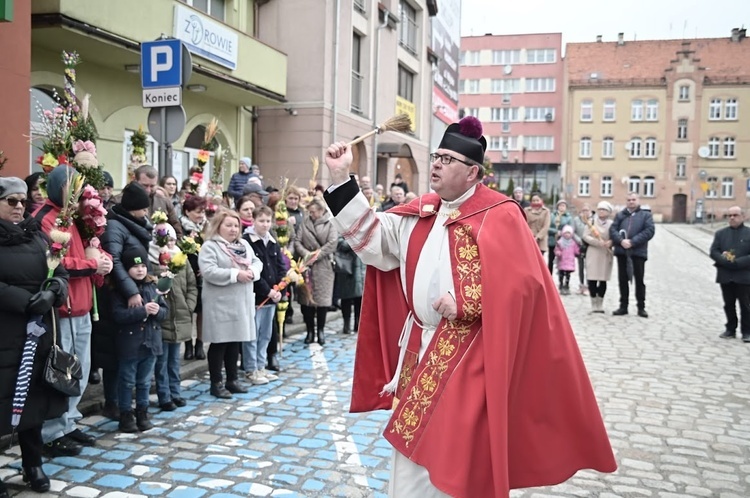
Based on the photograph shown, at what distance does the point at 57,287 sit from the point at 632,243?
992 cm

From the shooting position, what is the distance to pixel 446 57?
32125mm

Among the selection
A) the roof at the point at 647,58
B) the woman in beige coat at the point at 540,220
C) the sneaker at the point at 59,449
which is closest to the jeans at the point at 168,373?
the sneaker at the point at 59,449

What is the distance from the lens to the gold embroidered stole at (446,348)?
3.36 metres

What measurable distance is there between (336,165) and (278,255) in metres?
4.50

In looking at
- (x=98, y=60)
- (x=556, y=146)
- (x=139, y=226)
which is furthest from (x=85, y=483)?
(x=556, y=146)

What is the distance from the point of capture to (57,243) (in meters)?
4.71

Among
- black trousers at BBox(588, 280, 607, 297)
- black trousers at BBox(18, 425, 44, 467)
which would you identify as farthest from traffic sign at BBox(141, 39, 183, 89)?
black trousers at BBox(588, 280, 607, 297)

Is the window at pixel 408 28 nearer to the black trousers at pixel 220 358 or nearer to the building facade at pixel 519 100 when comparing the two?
the black trousers at pixel 220 358

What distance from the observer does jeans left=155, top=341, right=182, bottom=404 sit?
6.35 meters

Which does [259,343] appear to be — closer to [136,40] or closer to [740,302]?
[136,40]

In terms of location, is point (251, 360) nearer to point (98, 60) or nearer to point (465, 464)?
point (465, 464)

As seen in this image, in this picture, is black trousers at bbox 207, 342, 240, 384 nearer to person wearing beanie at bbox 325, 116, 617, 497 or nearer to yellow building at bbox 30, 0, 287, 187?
person wearing beanie at bbox 325, 116, 617, 497

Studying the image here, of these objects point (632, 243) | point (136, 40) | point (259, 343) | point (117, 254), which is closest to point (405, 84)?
point (136, 40)

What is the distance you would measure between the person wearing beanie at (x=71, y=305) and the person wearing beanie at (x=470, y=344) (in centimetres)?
245
